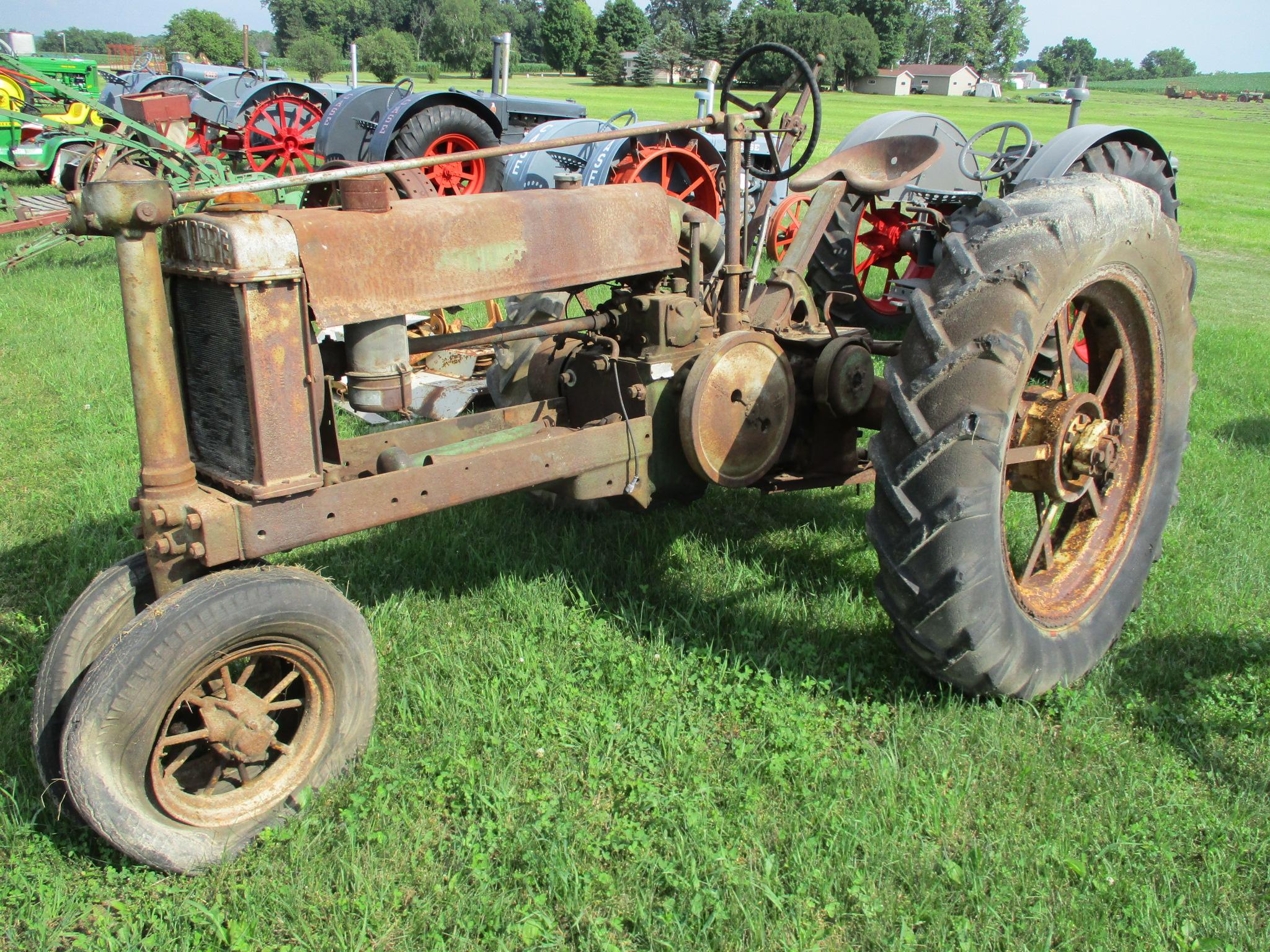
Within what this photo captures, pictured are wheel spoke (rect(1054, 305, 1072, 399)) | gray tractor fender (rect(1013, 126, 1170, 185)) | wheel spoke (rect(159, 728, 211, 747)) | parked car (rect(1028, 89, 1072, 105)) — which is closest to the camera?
wheel spoke (rect(159, 728, 211, 747))

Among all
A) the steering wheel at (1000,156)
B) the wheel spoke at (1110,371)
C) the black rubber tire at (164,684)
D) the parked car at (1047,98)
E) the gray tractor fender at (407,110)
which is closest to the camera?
the black rubber tire at (164,684)

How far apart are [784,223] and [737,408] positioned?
5.49m

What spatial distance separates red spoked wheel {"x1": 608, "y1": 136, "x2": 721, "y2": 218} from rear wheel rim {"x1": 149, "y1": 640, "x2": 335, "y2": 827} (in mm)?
5579

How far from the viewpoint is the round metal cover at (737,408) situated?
288 centimetres

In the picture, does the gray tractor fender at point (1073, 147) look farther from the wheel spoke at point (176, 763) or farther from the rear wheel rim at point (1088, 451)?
the wheel spoke at point (176, 763)

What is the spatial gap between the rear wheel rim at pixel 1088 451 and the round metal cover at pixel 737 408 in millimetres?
690

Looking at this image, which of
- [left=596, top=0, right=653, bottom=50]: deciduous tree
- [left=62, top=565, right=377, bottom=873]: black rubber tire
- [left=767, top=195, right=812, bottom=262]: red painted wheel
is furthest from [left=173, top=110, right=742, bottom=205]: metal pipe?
[left=596, top=0, right=653, bottom=50]: deciduous tree

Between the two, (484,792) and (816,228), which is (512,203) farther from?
(484,792)

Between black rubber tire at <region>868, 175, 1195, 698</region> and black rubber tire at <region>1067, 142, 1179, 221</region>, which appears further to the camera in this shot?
black rubber tire at <region>1067, 142, 1179, 221</region>

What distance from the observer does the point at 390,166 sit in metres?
2.49

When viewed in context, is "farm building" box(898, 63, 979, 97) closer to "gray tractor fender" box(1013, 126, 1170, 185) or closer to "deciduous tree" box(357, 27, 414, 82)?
"deciduous tree" box(357, 27, 414, 82)

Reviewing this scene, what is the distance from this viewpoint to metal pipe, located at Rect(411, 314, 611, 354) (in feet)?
9.07

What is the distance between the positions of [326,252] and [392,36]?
44420mm

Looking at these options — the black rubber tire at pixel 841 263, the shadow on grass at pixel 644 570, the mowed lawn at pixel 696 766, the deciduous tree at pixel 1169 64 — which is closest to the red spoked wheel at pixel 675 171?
the black rubber tire at pixel 841 263
